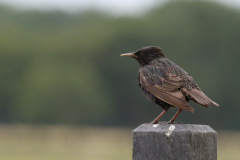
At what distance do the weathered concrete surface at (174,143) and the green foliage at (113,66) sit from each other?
177ft

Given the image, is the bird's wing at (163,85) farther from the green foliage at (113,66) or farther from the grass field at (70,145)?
the green foliage at (113,66)

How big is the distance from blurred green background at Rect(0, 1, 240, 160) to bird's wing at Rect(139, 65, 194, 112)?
A: 4293 centimetres

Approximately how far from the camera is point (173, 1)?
8812 cm

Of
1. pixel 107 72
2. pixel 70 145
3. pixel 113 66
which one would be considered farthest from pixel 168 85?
pixel 107 72

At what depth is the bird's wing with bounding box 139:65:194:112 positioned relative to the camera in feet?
20.2

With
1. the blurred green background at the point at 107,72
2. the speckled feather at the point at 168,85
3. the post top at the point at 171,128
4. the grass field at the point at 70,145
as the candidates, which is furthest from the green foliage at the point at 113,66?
the post top at the point at 171,128

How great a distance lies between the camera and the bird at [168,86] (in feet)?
20.1

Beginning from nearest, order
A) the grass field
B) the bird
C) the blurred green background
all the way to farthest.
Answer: the bird, the grass field, the blurred green background

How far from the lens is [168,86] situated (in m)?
6.46

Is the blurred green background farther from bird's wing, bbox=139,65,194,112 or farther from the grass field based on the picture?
bird's wing, bbox=139,65,194,112

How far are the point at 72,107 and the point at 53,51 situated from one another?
541 inches

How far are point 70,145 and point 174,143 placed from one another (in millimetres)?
42844

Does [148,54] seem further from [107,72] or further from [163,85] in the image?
[107,72]

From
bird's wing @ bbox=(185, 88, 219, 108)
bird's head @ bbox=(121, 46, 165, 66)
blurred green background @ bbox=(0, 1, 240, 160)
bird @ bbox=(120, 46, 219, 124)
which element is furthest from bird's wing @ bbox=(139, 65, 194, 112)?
blurred green background @ bbox=(0, 1, 240, 160)
